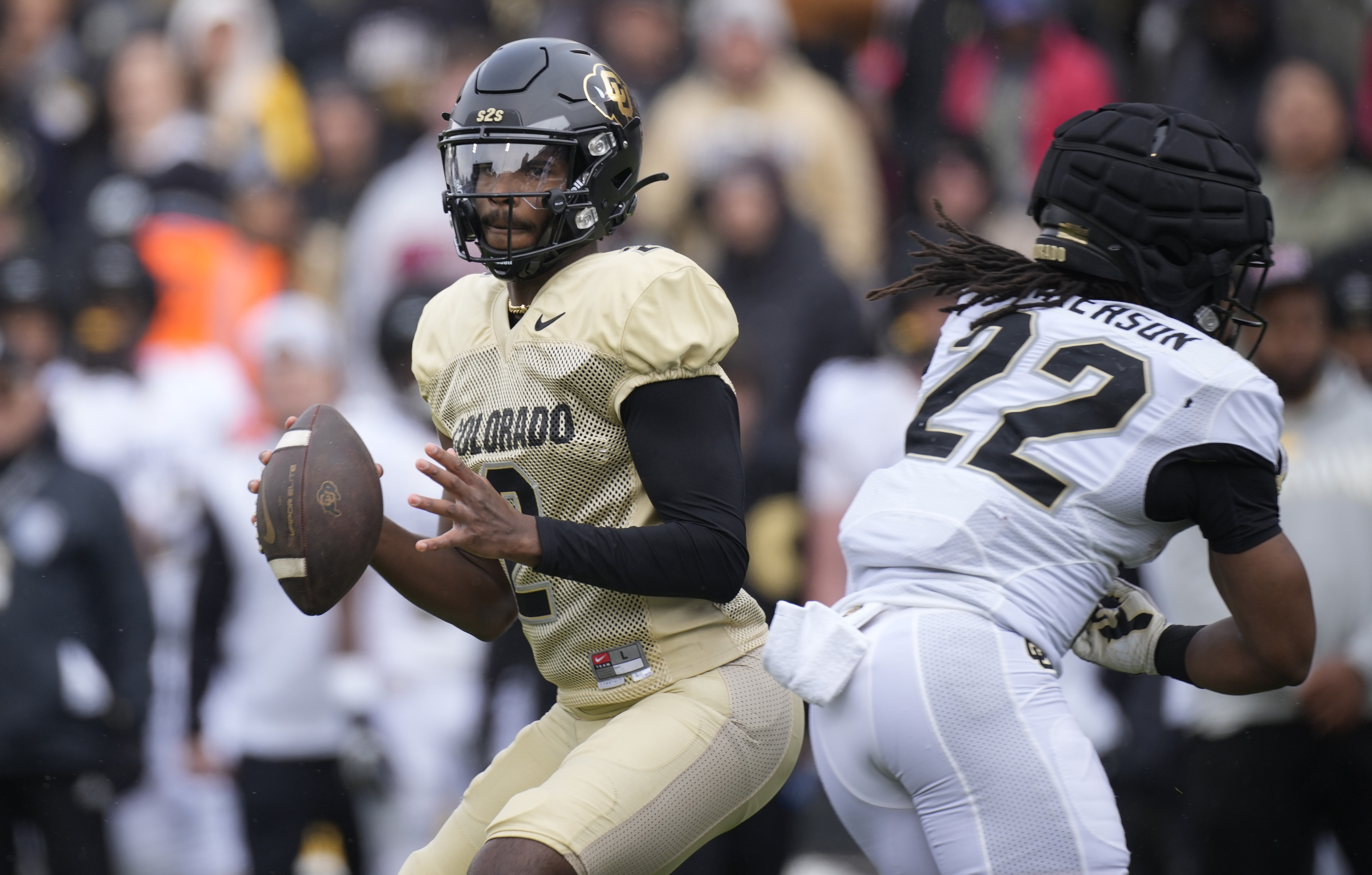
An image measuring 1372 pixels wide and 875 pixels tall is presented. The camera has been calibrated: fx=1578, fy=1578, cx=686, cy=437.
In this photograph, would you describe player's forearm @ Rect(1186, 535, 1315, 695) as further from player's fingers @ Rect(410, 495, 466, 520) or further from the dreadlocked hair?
player's fingers @ Rect(410, 495, 466, 520)

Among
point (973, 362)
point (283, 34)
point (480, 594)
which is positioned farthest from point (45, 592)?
point (973, 362)

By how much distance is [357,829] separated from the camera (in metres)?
5.39

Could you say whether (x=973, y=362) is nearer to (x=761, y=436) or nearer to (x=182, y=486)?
(x=761, y=436)

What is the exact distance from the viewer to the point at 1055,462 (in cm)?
263

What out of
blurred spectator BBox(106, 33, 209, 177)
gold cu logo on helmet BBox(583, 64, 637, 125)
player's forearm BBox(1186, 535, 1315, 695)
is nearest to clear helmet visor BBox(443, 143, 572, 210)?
gold cu logo on helmet BBox(583, 64, 637, 125)

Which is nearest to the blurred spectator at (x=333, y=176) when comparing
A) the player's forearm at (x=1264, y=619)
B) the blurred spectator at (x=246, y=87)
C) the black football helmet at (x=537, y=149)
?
the blurred spectator at (x=246, y=87)

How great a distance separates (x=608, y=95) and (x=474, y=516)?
1.03 meters

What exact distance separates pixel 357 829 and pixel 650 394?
3083mm

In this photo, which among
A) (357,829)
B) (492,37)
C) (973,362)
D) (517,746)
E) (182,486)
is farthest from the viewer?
(492,37)

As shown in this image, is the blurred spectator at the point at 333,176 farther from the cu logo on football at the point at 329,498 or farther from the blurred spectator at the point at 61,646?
the cu logo on football at the point at 329,498

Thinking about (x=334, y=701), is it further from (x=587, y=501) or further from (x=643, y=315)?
(x=643, y=315)

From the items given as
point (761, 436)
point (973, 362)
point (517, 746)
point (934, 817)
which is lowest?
point (761, 436)

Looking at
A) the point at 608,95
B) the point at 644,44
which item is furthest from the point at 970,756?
the point at 644,44

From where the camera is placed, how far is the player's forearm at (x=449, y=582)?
10.3 feet
